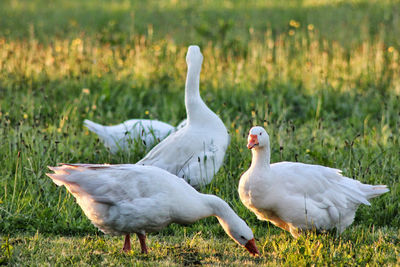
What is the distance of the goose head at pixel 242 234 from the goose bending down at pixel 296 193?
0.33 metres

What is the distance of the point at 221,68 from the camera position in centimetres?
981

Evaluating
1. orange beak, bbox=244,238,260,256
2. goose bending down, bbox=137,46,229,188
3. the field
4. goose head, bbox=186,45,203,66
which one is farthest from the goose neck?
goose head, bbox=186,45,203,66

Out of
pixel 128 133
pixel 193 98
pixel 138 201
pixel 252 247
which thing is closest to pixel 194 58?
pixel 193 98

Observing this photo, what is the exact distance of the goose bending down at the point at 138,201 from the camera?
442cm

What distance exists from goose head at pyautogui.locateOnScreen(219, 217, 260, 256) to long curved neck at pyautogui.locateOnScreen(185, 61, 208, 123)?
5.70ft

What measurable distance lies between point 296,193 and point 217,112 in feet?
9.47

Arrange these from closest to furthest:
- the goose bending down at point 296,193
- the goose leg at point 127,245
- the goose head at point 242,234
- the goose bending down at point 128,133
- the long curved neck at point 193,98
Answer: the goose head at point 242,234
the goose leg at point 127,245
the goose bending down at point 296,193
the long curved neck at point 193,98
the goose bending down at point 128,133

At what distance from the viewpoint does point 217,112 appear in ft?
25.0

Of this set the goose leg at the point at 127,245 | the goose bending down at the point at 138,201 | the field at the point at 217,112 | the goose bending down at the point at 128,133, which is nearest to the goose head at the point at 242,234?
the goose bending down at the point at 138,201

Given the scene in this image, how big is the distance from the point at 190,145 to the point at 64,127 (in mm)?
2364

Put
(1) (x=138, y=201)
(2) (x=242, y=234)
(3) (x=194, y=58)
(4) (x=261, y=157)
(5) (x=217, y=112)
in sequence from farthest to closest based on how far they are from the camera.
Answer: (5) (x=217, y=112) → (3) (x=194, y=58) → (4) (x=261, y=157) → (2) (x=242, y=234) → (1) (x=138, y=201)

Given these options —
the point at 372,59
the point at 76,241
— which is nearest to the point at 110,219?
the point at 76,241

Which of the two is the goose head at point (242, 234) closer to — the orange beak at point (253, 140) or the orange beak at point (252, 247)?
the orange beak at point (252, 247)

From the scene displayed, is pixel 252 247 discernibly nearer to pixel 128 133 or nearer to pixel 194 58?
pixel 194 58
